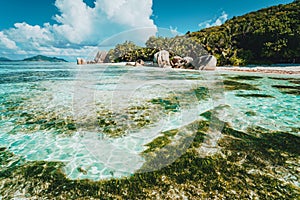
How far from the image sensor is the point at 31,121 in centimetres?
605

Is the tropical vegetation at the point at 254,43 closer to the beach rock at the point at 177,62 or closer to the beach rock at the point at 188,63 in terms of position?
the beach rock at the point at 188,63

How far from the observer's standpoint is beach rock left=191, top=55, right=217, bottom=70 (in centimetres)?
2703

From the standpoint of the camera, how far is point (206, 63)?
27.6 metres

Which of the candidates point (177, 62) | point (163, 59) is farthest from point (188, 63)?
point (163, 59)

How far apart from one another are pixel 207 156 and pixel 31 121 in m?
5.70

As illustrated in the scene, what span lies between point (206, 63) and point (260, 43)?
10373 millimetres

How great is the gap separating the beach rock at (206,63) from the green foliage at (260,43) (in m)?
4.95

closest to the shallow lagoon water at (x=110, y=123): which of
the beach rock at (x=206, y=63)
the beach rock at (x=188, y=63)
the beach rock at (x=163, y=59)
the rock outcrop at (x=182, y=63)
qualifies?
the beach rock at (x=206, y=63)

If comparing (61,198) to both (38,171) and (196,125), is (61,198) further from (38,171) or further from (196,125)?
(196,125)

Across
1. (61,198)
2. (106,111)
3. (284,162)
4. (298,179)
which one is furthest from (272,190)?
(106,111)

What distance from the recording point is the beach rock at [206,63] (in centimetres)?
2703

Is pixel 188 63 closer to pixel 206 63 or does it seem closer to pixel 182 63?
pixel 182 63

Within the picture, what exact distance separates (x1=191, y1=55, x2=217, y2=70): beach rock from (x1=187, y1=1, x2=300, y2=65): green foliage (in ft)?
16.2

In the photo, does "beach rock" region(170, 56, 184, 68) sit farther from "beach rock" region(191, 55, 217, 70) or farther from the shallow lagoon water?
the shallow lagoon water
